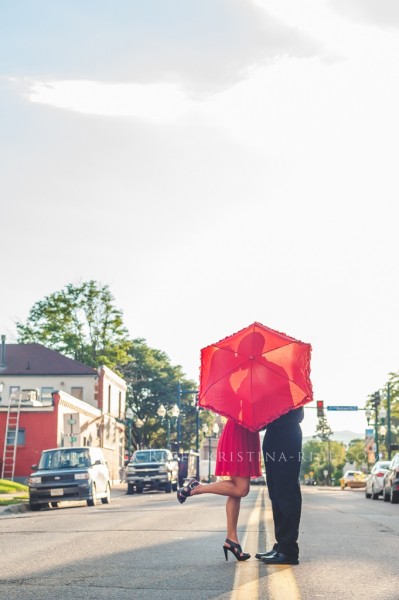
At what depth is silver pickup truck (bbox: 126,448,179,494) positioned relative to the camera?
39.1 meters

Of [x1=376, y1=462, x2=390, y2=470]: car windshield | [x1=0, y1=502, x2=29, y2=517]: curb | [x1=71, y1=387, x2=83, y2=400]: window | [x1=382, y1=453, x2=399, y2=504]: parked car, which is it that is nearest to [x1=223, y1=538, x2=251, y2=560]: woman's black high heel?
[x1=0, y1=502, x2=29, y2=517]: curb

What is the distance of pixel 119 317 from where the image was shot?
70.6 meters

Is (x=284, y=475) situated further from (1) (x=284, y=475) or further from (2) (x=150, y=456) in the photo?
(2) (x=150, y=456)

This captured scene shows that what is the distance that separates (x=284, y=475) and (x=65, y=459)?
18426mm

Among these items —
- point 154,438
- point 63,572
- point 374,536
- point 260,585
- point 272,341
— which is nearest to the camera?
point 260,585

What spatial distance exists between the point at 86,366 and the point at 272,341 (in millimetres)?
57271

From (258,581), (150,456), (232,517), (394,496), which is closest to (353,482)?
(150,456)

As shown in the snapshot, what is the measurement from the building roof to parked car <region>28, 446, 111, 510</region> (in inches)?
1491

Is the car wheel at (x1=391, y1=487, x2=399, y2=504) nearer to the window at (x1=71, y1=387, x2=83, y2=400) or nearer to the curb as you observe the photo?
the curb

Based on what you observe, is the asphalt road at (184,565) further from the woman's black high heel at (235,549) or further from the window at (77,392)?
the window at (77,392)

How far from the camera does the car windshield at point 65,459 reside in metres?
25.1

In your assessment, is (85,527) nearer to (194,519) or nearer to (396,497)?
Result: (194,519)

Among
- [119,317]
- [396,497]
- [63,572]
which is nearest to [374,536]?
[63,572]

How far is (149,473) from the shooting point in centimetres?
3925
